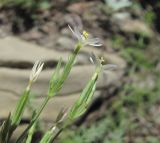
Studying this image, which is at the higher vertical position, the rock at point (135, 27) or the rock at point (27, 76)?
the rock at point (27, 76)

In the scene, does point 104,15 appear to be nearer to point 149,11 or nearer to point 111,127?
point 149,11

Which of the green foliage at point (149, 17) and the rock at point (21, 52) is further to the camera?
the green foliage at point (149, 17)

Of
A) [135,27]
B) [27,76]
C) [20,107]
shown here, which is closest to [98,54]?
[135,27]

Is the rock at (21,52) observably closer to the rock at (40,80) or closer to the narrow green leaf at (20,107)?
the rock at (40,80)

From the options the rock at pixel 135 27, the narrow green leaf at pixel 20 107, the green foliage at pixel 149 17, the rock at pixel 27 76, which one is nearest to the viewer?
the narrow green leaf at pixel 20 107

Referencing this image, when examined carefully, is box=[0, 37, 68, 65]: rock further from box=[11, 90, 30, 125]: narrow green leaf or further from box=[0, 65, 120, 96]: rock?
box=[11, 90, 30, 125]: narrow green leaf

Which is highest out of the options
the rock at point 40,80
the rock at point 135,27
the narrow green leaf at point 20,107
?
the narrow green leaf at point 20,107

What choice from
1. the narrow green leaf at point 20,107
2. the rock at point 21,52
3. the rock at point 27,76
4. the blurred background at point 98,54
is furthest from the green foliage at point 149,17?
the narrow green leaf at point 20,107

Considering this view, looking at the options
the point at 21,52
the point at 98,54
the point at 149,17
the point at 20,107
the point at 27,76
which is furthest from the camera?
the point at 149,17

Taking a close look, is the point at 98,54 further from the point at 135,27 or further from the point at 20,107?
the point at 20,107
